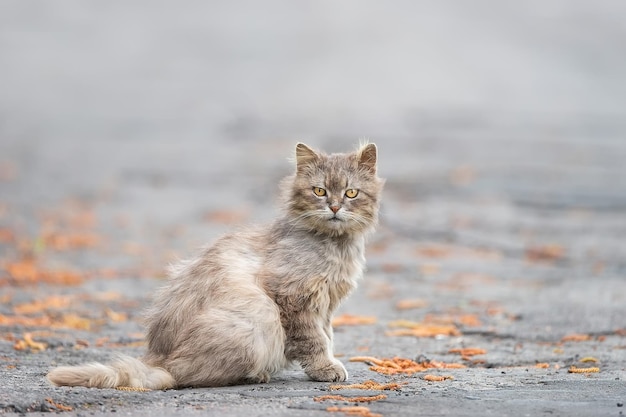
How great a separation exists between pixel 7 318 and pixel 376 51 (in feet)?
94.8

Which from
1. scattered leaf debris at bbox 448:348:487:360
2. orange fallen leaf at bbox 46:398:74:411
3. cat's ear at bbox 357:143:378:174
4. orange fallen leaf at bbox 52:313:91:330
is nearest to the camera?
orange fallen leaf at bbox 46:398:74:411

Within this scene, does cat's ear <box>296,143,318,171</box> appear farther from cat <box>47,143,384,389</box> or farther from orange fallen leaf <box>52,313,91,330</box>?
orange fallen leaf <box>52,313,91,330</box>

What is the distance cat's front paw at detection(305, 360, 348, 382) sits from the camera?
796 cm

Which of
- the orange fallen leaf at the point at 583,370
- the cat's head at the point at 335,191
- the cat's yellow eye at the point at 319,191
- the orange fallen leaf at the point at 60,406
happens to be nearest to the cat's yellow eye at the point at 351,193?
the cat's head at the point at 335,191

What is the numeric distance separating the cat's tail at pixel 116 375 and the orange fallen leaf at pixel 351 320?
3.87 meters

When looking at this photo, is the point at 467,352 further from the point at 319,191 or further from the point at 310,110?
the point at 310,110

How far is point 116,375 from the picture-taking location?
7.35m

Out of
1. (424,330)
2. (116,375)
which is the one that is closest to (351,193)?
(116,375)

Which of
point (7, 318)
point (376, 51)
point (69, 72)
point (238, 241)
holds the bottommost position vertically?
point (7, 318)

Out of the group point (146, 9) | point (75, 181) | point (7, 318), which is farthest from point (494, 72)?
point (7, 318)

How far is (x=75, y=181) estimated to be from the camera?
2241 centimetres

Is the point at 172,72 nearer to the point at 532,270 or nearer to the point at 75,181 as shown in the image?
the point at 75,181

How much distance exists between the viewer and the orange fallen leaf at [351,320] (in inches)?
448

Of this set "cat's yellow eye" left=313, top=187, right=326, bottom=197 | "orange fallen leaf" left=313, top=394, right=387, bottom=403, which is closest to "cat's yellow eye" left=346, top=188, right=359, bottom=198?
"cat's yellow eye" left=313, top=187, right=326, bottom=197
